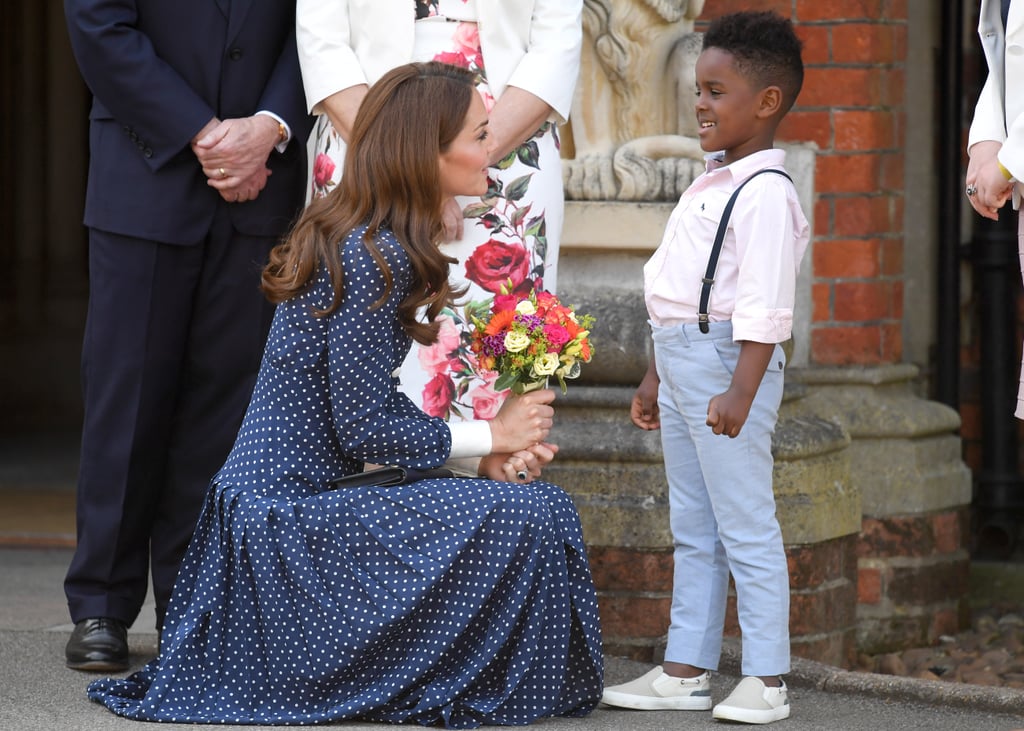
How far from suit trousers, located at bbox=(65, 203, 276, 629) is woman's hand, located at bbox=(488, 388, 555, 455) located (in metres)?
0.82

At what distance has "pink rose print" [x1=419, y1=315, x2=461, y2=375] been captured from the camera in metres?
3.72

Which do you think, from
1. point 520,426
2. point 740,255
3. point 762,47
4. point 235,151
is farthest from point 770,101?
point 235,151

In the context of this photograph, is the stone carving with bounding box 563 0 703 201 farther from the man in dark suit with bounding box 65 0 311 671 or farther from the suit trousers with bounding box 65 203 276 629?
the suit trousers with bounding box 65 203 276 629

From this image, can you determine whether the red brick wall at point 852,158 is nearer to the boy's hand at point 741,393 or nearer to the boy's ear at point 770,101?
the boy's ear at point 770,101

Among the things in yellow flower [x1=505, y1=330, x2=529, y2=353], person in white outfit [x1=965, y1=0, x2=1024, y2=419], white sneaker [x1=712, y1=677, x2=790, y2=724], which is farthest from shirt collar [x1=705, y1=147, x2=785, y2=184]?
white sneaker [x1=712, y1=677, x2=790, y2=724]

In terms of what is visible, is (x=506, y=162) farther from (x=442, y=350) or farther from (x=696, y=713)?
(x=696, y=713)

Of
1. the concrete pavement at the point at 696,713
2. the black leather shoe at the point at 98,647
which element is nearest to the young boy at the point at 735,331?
the concrete pavement at the point at 696,713

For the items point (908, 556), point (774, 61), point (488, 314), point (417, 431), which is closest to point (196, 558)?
point (417, 431)

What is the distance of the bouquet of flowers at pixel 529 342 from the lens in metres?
3.37

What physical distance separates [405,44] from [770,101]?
2.64 ft

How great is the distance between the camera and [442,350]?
12.3 ft

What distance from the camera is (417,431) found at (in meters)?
3.38

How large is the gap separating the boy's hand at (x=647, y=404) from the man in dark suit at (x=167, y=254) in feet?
3.02

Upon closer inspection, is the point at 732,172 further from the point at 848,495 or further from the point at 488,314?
the point at 848,495
